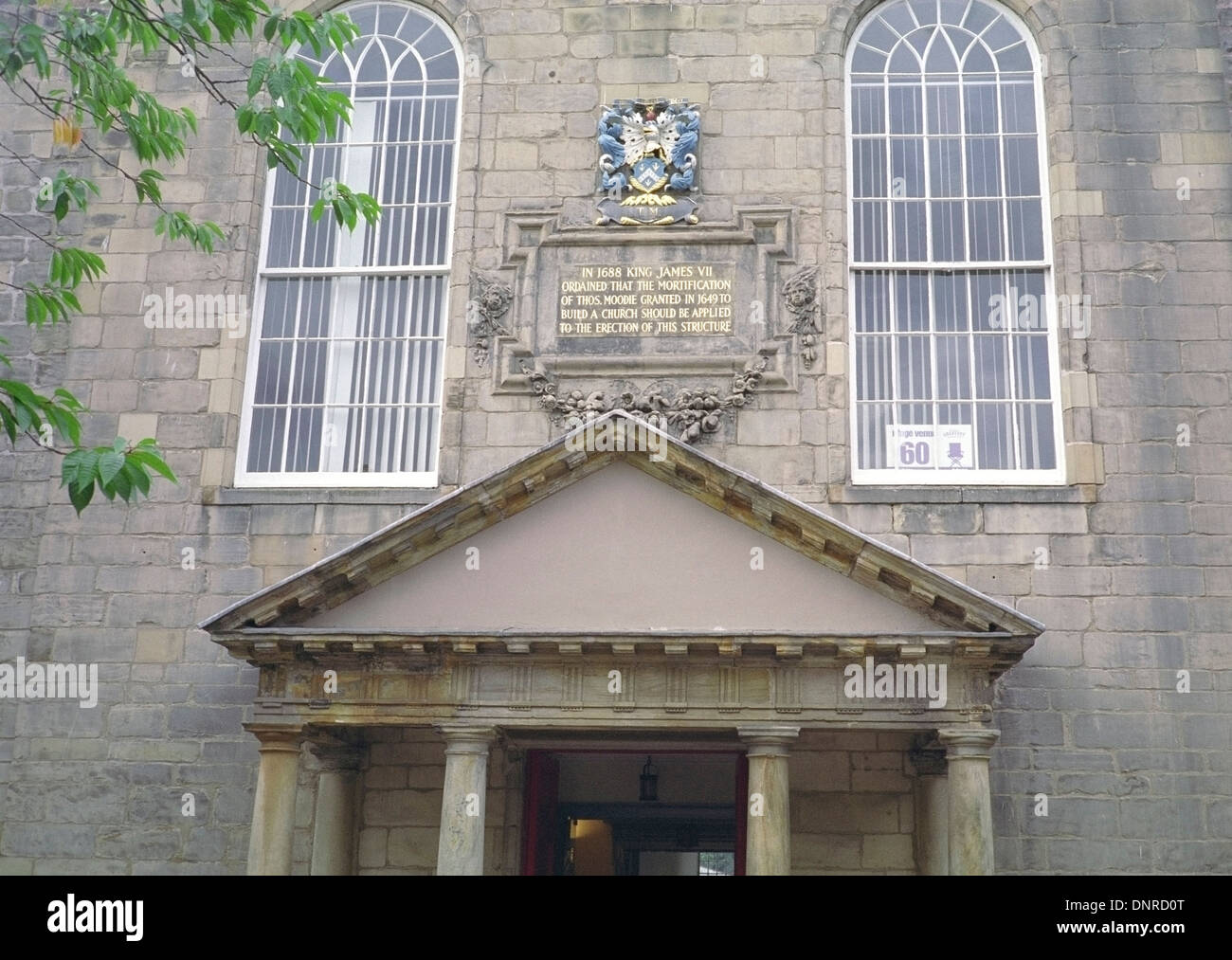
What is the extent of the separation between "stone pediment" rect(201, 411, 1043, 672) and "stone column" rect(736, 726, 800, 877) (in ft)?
2.41

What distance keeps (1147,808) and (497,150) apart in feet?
28.0

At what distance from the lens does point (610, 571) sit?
36.4ft

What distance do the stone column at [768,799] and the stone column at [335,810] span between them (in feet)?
11.9

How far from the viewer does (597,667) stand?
35.8 ft

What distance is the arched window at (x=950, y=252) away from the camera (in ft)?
42.5

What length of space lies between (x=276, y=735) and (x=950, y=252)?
769 centimetres

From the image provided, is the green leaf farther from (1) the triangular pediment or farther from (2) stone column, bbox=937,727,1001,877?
(2) stone column, bbox=937,727,1001,877

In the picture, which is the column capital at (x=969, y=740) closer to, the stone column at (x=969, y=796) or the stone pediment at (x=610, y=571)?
the stone column at (x=969, y=796)

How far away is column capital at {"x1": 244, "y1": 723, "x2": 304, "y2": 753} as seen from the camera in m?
11.0

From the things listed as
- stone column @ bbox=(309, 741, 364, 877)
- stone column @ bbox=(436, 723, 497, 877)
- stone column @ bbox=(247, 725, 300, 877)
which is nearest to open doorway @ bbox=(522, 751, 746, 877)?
stone column @ bbox=(309, 741, 364, 877)

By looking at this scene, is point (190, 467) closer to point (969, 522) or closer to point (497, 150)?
point (497, 150)

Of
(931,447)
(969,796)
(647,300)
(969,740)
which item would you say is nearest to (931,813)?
(969,796)

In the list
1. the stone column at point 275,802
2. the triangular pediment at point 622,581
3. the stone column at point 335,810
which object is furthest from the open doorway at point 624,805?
the stone column at point 275,802
